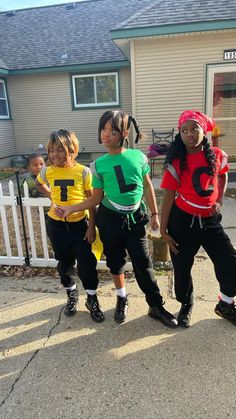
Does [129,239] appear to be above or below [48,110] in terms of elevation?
below

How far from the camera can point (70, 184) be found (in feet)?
8.28

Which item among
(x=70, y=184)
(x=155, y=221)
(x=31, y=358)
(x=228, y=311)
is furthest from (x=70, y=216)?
(x=228, y=311)

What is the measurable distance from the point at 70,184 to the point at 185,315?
1.40 metres

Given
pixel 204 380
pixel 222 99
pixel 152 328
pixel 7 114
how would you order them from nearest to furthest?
pixel 204 380 < pixel 152 328 < pixel 222 99 < pixel 7 114

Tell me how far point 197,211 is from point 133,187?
49cm

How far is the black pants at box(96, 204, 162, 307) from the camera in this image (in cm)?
243

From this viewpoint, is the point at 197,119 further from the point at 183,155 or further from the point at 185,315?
the point at 185,315

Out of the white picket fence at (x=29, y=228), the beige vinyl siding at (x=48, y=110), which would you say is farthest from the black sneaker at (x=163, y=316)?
the beige vinyl siding at (x=48, y=110)

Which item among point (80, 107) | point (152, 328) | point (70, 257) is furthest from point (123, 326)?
point (80, 107)

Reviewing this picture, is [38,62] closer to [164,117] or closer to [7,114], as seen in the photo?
[7,114]

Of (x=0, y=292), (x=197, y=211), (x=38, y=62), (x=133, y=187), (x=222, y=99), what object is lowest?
(x=0, y=292)

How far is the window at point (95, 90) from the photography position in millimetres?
11859

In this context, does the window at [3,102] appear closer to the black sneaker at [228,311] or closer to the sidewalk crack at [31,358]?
the sidewalk crack at [31,358]

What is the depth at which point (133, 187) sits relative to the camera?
2359 mm
